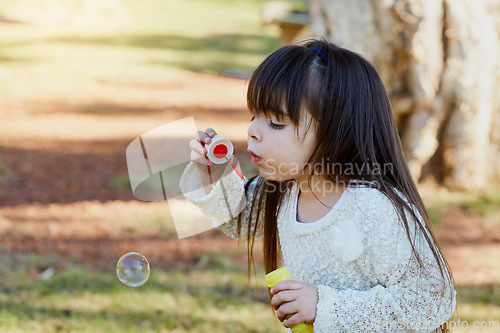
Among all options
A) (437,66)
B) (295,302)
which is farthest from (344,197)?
(437,66)

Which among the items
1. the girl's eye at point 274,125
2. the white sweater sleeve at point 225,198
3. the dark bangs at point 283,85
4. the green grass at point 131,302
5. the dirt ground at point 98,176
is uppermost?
the dark bangs at point 283,85

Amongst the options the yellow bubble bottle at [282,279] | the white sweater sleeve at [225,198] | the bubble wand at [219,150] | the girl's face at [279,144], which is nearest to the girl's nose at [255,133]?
the girl's face at [279,144]

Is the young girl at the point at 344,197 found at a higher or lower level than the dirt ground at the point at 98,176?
higher

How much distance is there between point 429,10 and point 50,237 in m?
3.23

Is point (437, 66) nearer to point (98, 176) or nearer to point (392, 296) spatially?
point (98, 176)

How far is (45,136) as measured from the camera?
257 inches

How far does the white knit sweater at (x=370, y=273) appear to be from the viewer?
1476 mm

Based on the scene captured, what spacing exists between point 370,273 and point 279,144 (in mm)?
418

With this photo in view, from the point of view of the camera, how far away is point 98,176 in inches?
210

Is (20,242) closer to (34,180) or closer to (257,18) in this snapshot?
(34,180)

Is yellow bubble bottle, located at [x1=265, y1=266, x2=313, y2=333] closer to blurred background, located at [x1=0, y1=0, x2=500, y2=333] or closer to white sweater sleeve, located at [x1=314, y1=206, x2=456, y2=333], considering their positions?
white sweater sleeve, located at [x1=314, y1=206, x2=456, y2=333]

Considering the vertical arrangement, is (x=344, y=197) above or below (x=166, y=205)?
above

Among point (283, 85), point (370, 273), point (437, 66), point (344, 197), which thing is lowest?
point (437, 66)

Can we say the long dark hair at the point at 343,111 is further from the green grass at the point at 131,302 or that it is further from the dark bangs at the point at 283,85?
the green grass at the point at 131,302
